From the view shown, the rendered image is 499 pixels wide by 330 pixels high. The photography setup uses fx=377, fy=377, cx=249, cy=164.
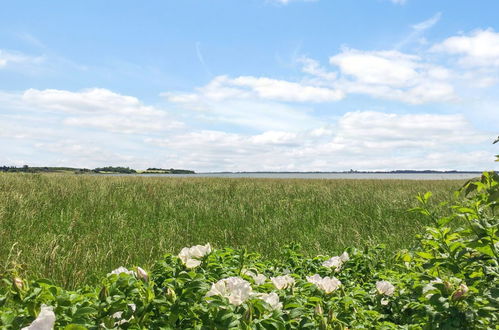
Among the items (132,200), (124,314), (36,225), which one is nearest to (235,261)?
(124,314)

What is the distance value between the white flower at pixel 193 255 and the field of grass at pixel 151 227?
182 cm

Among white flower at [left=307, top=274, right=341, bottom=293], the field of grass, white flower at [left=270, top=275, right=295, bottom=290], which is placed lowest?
the field of grass

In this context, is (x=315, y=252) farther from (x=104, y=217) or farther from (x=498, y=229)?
(x=104, y=217)

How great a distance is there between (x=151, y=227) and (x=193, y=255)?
500cm

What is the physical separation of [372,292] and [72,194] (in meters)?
9.09

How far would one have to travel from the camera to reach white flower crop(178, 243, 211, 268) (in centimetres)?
215

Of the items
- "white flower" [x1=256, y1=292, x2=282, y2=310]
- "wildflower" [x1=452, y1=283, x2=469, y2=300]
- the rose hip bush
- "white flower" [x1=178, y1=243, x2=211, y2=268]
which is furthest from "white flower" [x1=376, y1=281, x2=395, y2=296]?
"white flower" [x1=178, y1=243, x2=211, y2=268]

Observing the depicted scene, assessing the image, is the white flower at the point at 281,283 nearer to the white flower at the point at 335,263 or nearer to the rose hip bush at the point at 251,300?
the rose hip bush at the point at 251,300

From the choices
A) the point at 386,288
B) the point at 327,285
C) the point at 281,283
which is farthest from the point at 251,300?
the point at 386,288

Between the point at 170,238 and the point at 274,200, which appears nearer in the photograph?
the point at 170,238

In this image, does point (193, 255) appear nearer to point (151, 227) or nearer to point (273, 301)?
point (273, 301)

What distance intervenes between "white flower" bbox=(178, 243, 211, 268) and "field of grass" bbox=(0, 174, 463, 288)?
182cm

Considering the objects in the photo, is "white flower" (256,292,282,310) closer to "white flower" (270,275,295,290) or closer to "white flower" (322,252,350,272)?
"white flower" (270,275,295,290)

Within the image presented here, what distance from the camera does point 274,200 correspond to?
36.3ft
